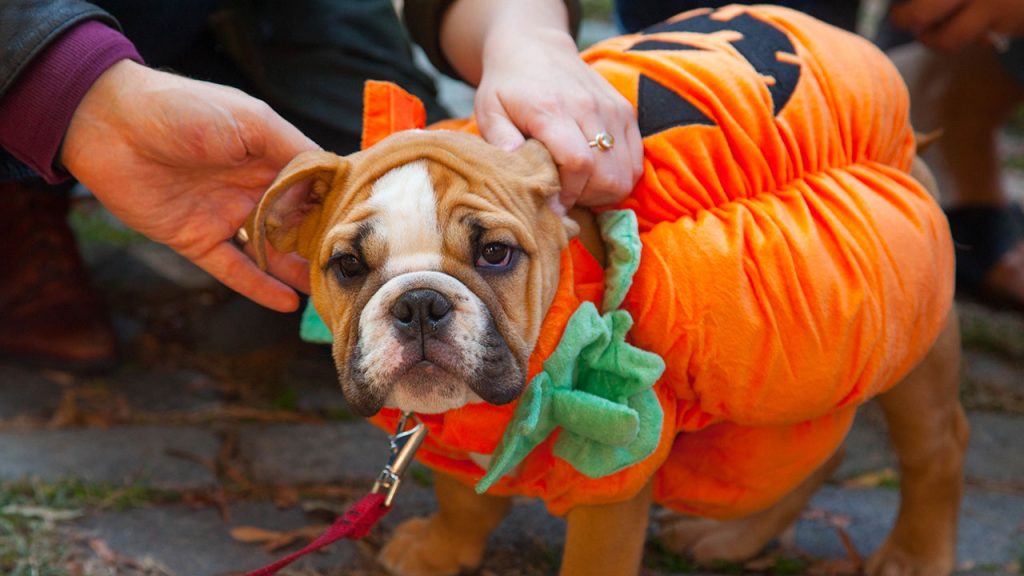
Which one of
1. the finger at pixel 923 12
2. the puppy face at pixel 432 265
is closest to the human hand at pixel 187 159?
the puppy face at pixel 432 265

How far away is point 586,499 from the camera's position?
69.4 inches

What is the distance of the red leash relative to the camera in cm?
180

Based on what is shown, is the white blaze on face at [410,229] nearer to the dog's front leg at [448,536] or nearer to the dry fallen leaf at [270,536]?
the dog's front leg at [448,536]

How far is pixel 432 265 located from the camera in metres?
1.59

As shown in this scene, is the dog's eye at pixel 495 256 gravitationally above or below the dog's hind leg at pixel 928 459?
above

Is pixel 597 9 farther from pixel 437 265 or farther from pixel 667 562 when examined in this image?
pixel 437 265

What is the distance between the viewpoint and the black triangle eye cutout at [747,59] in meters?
1.85

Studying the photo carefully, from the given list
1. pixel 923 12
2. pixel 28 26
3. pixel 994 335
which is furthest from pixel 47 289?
pixel 994 335

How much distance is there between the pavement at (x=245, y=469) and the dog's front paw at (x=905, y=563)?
7cm

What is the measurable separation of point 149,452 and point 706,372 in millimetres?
1530

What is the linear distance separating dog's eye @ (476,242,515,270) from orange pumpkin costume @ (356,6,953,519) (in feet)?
0.44

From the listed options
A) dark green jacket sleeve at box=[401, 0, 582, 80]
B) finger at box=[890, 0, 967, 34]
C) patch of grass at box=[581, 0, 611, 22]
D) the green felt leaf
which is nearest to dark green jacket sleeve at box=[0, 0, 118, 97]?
the green felt leaf

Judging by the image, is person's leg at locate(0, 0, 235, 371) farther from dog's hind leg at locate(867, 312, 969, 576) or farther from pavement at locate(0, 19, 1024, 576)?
dog's hind leg at locate(867, 312, 969, 576)

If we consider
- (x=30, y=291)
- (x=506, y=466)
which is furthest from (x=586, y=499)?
(x=30, y=291)
